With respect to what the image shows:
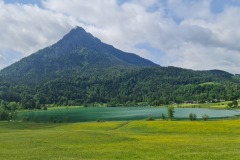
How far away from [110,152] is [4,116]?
128 m

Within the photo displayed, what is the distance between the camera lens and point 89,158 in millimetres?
36750

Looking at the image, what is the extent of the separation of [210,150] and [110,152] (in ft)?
39.5

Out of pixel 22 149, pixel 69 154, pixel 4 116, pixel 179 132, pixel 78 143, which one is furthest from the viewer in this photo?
pixel 4 116

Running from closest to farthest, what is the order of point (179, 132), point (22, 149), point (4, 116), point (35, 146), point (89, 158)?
point (89, 158) < point (22, 149) < point (35, 146) < point (179, 132) < point (4, 116)

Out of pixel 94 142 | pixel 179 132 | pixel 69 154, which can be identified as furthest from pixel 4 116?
pixel 69 154

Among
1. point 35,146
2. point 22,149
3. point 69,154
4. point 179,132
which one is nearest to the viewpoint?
point 69,154

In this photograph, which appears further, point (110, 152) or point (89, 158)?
point (110, 152)

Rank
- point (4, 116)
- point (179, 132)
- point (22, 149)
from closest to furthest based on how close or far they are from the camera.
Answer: point (22, 149) → point (179, 132) → point (4, 116)

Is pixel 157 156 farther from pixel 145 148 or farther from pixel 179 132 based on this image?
pixel 179 132

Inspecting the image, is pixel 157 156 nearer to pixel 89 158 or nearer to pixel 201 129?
pixel 89 158

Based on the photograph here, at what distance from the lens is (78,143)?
162 ft

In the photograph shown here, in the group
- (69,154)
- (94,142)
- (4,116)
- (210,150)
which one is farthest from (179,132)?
(4,116)

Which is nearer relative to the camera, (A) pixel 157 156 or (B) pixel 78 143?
(A) pixel 157 156

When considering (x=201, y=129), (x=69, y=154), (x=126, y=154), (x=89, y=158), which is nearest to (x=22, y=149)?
(x=69, y=154)
